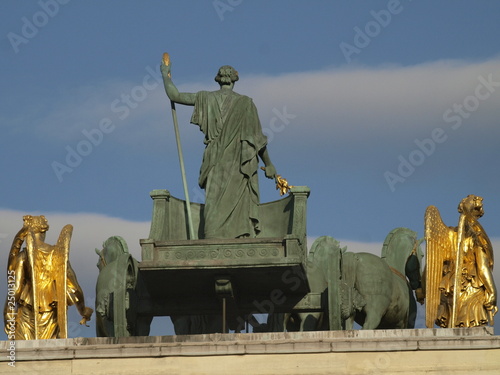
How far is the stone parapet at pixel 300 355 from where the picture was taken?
34.6 m

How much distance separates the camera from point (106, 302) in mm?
36281

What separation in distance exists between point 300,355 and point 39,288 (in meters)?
4.98

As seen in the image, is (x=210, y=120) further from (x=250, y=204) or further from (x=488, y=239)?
(x=488, y=239)

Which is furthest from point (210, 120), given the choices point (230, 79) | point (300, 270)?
point (300, 270)

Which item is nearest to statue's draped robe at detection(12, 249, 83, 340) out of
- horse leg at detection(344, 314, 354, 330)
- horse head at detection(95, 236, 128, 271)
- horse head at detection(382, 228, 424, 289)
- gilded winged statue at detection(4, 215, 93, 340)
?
gilded winged statue at detection(4, 215, 93, 340)

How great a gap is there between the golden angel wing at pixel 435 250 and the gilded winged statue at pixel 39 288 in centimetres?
597

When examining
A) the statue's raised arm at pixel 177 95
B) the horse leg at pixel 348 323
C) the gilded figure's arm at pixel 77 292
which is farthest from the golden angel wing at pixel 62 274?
the horse leg at pixel 348 323

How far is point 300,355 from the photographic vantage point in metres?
34.7

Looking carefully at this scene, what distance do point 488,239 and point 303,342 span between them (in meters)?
3.97

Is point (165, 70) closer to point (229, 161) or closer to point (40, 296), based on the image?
point (229, 161)

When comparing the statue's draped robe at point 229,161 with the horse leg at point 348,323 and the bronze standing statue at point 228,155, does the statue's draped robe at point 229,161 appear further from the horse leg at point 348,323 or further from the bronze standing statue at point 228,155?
the horse leg at point 348,323

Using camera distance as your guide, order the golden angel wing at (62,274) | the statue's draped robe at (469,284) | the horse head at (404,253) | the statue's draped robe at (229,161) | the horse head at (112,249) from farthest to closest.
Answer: the horse head at (404,253) → the horse head at (112,249) → the statue's draped robe at (229,161) → the golden angel wing at (62,274) → the statue's draped robe at (469,284)

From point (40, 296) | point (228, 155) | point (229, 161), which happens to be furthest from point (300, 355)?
point (40, 296)

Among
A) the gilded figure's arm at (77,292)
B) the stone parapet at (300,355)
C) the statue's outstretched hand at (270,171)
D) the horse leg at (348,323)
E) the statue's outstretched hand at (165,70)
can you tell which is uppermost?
the statue's outstretched hand at (165,70)
